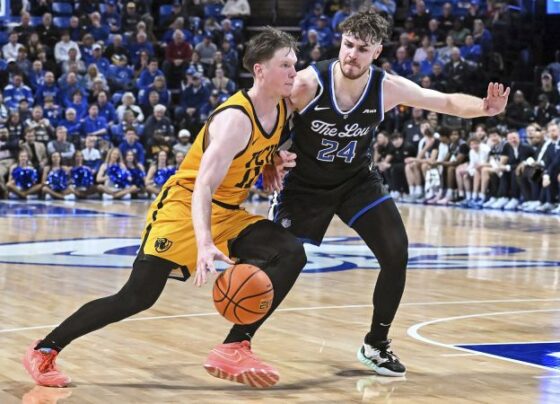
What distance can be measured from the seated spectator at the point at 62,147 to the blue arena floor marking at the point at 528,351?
14345mm

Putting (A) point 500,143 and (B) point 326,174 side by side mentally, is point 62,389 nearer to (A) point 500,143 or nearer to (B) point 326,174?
(B) point 326,174

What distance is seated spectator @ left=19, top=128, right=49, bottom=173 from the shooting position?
19656 mm

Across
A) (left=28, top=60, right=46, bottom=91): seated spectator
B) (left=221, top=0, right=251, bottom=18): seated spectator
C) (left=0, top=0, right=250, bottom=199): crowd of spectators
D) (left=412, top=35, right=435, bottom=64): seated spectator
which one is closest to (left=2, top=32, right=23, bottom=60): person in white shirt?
(left=0, top=0, right=250, bottom=199): crowd of spectators

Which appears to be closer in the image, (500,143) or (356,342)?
(356,342)

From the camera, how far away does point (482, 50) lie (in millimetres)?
22312

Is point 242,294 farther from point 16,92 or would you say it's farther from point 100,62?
point 100,62

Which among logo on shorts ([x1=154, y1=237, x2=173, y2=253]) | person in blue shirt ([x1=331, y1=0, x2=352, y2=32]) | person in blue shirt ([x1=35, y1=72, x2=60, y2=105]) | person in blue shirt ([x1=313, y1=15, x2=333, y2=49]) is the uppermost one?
person in blue shirt ([x1=331, y1=0, x2=352, y2=32])

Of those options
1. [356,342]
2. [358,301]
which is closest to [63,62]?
[358,301]

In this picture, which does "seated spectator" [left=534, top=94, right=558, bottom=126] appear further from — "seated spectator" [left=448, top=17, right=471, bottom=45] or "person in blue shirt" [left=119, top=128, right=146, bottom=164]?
"person in blue shirt" [left=119, top=128, right=146, bottom=164]

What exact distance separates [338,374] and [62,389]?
4.58 feet

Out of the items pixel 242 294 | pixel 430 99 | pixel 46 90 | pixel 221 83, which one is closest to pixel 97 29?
pixel 46 90

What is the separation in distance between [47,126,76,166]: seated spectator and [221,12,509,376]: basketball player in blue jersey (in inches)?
566

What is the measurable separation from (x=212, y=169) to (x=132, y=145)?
1555 cm

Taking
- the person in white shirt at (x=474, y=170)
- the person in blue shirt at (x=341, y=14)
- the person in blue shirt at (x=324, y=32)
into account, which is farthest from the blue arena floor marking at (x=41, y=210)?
the person in blue shirt at (x=341, y=14)
